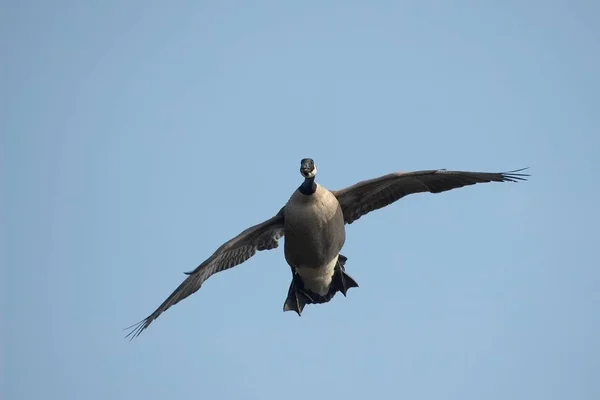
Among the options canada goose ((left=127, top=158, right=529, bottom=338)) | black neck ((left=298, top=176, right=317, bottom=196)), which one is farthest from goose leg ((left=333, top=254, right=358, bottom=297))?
black neck ((left=298, top=176, right=317, bottom=196))

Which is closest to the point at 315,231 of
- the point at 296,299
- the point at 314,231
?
the point at 314,231

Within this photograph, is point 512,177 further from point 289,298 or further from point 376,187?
point 289,298

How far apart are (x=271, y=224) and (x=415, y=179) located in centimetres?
Answer: 307

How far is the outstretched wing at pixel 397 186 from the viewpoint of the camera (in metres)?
22.8

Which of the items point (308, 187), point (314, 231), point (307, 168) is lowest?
point (314, 231)

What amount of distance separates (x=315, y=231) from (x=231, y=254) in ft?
7.85

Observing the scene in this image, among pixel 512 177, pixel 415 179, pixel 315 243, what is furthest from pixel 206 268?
pixel 512 177

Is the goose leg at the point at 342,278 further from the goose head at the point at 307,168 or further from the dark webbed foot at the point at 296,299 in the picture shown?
the goose head at the point at 307,168

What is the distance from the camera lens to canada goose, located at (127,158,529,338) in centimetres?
2250

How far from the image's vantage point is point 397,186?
2364cm

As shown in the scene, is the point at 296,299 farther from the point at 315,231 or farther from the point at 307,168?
the point at 307,168

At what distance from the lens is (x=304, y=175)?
2241cm

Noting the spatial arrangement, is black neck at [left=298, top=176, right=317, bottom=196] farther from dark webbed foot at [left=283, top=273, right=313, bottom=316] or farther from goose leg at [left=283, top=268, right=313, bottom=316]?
dark webbed foot at [left=283, top=273, right=313, bottom=316]

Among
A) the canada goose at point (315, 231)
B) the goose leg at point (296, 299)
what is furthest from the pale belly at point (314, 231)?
the goose leg at point (296, 299)
